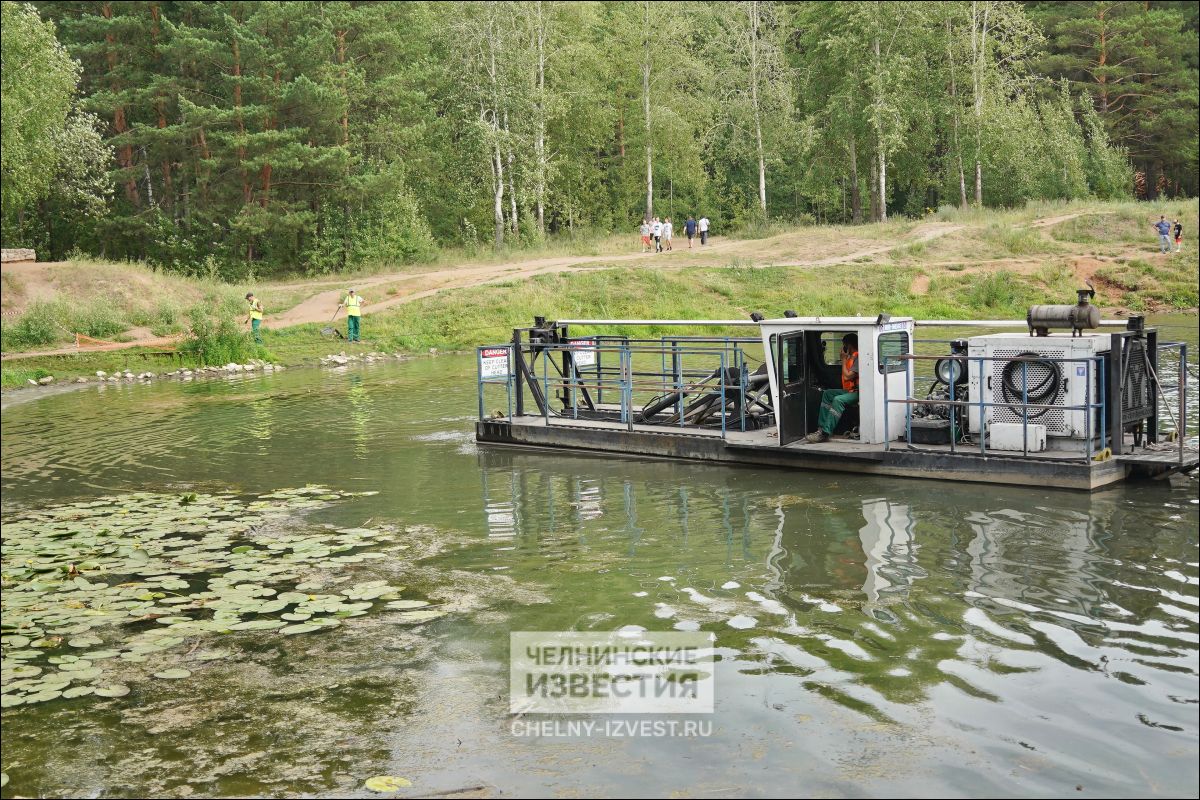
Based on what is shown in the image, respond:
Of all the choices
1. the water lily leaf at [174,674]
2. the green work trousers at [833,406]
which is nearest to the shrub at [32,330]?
the green work trousers at [833,406]

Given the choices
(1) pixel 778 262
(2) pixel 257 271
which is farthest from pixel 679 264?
(2) pixel 257 271

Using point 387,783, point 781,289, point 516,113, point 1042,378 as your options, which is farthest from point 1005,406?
point 516,113

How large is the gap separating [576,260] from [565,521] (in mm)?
37932

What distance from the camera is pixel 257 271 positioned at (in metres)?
57.0

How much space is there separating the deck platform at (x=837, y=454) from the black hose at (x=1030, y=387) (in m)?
0.68

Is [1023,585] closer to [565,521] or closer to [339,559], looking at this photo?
[565,521]

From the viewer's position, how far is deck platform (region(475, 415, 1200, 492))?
14836 millimetres

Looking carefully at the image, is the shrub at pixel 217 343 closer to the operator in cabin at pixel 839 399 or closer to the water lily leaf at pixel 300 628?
the operator in cabin at pixel 839 399

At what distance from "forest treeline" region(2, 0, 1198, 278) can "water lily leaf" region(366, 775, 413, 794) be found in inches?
1807

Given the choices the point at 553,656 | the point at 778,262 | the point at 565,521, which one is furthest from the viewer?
the point at 778,262

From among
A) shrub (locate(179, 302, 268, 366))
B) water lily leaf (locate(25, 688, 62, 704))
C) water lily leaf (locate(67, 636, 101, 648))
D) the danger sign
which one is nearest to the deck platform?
the danger sign

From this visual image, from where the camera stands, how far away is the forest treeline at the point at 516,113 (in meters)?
55.0

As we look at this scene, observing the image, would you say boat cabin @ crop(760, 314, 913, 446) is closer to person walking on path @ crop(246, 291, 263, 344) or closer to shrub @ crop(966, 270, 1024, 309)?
person walking on path @ crop(246, 291, 263, 344)

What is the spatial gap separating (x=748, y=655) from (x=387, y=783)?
3.43m
